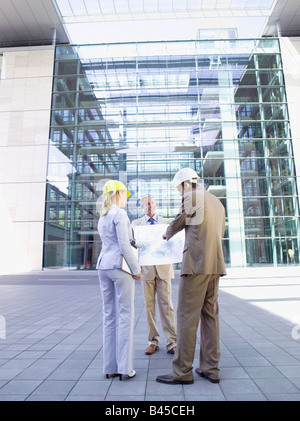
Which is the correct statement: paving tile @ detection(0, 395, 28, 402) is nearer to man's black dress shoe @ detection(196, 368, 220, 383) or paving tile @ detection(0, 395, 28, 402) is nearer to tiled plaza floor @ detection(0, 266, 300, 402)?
tiled plaza floor @ detection(0, 266, 300, 402)

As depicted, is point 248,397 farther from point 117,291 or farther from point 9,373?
point 9,373

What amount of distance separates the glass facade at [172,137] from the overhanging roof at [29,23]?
1.45 m

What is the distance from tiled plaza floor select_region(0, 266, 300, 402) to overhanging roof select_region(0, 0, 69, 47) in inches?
764

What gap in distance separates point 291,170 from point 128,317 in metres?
19.2

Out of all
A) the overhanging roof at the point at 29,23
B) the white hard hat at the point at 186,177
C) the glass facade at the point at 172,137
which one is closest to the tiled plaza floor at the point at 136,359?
the white hard hat at the point at 186,177

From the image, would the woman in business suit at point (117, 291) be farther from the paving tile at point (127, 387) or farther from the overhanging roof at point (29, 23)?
the overhanging roof at point (29, 23)

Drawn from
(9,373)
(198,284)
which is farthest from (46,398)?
(198,284)

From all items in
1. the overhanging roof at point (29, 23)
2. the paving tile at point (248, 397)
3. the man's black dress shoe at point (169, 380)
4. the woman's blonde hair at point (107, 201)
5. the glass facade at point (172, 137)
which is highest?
the overhanging roof at point (29, 23)

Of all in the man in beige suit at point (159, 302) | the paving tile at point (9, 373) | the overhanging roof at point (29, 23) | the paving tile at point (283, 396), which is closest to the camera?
the paving tile at point (283, 396)

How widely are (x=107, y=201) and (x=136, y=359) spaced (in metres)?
2.02

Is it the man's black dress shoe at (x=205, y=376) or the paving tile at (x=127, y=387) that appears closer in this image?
the paving tile at (x=127, y=387)

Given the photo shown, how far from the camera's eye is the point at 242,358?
352cm

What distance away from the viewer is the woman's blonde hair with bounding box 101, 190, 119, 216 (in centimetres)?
309

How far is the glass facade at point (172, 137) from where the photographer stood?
60.9 feet
